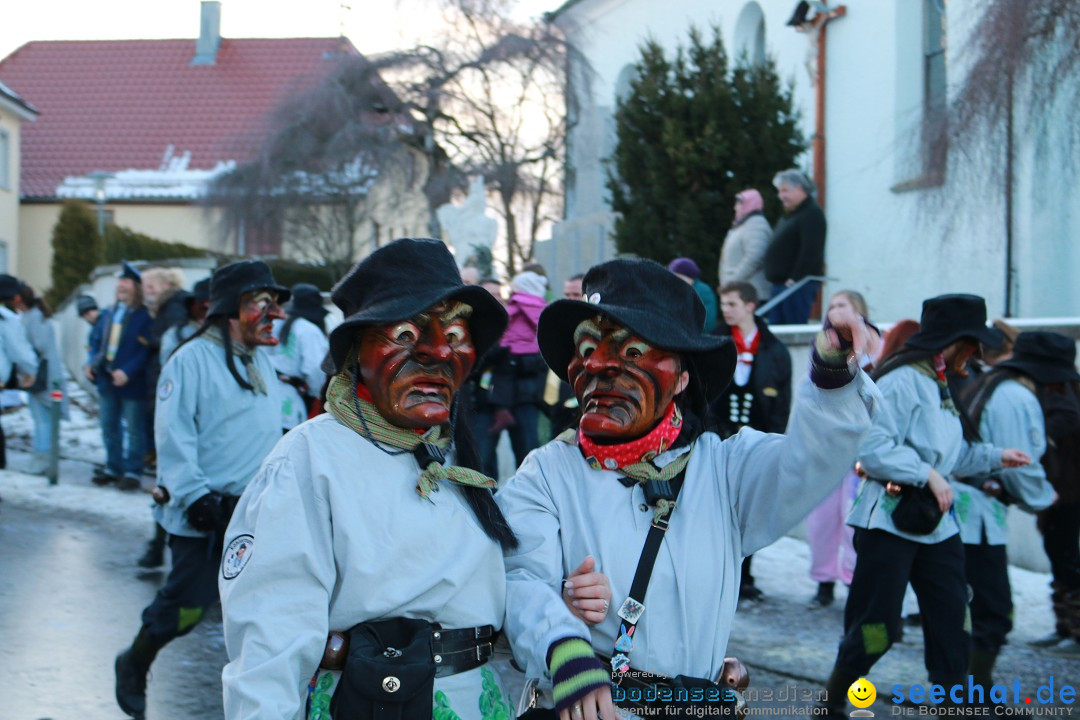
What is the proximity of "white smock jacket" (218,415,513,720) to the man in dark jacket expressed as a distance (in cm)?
484

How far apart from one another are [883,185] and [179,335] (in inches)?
375

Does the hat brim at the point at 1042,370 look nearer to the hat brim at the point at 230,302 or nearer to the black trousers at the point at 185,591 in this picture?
the hat brim at the point at 230,302

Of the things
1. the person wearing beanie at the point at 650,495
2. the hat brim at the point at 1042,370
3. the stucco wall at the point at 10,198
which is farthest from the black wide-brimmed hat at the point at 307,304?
the stucco wall at the point at 10,198

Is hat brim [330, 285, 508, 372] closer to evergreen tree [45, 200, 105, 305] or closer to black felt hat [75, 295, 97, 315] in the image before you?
black felt hat [75, 295, 97, 315]

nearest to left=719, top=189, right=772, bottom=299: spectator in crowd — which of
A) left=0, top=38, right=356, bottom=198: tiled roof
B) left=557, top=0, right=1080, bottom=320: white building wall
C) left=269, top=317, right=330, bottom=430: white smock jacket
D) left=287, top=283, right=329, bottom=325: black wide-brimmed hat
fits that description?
left=557, top=0, right=1080, bottom=320: white building wall

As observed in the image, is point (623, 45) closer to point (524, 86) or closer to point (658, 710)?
point (524, 86)

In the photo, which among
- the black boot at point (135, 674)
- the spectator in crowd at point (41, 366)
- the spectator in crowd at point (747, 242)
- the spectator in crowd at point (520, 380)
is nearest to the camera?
the black boot at point (135, 674)

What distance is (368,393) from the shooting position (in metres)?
2.89

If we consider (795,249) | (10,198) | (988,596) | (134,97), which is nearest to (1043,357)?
(988,596)

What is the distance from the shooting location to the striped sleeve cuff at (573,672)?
8.38 feet

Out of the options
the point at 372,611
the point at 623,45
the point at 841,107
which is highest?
the point at 623,45

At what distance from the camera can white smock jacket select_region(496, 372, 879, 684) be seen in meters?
2.70

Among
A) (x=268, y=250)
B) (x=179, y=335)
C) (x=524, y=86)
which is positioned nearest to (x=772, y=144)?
(x=524, y=86)

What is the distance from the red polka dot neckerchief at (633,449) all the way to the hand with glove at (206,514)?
2.38 metres
